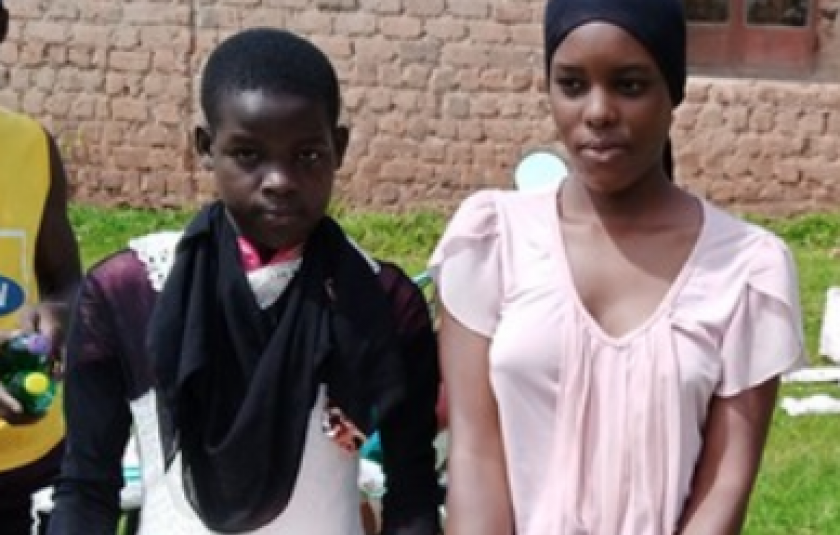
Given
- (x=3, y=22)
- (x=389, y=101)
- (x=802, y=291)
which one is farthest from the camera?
(x=389, y=101)

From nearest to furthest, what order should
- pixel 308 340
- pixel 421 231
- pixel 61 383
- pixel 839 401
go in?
pixel 308 340 → pixel 61 383 → pixel 839 401 → pixel 421 231

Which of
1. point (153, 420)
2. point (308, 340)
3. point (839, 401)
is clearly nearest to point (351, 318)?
point (308, 340)

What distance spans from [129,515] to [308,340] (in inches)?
21.1

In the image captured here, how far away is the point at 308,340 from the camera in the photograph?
9.43 ft

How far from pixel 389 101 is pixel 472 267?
9.66 metres

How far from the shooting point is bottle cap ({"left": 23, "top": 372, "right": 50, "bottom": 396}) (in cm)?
318

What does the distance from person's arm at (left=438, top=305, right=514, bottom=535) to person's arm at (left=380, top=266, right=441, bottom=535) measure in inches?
2.8

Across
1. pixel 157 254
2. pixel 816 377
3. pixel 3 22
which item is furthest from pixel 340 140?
pixel 816 377

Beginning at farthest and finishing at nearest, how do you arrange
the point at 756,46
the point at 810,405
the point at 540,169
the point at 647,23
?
1. the point at 756,46
2. the point at 810,405
3. the point at 540,169
4. the point at 647,23

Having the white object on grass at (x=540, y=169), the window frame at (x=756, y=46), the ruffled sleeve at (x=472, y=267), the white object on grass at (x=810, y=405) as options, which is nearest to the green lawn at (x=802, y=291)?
the white object on grass at (x=810, y=405)

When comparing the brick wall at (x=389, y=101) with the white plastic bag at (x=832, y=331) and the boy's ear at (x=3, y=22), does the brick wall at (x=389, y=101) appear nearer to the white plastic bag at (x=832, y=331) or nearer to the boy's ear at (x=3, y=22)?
the white plastic bag at (x=832, y=331)

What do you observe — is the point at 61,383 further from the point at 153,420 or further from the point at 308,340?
the point at 308,340

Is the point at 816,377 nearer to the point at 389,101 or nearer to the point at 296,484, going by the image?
the point at 389,101

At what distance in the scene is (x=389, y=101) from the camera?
12.5 meters
